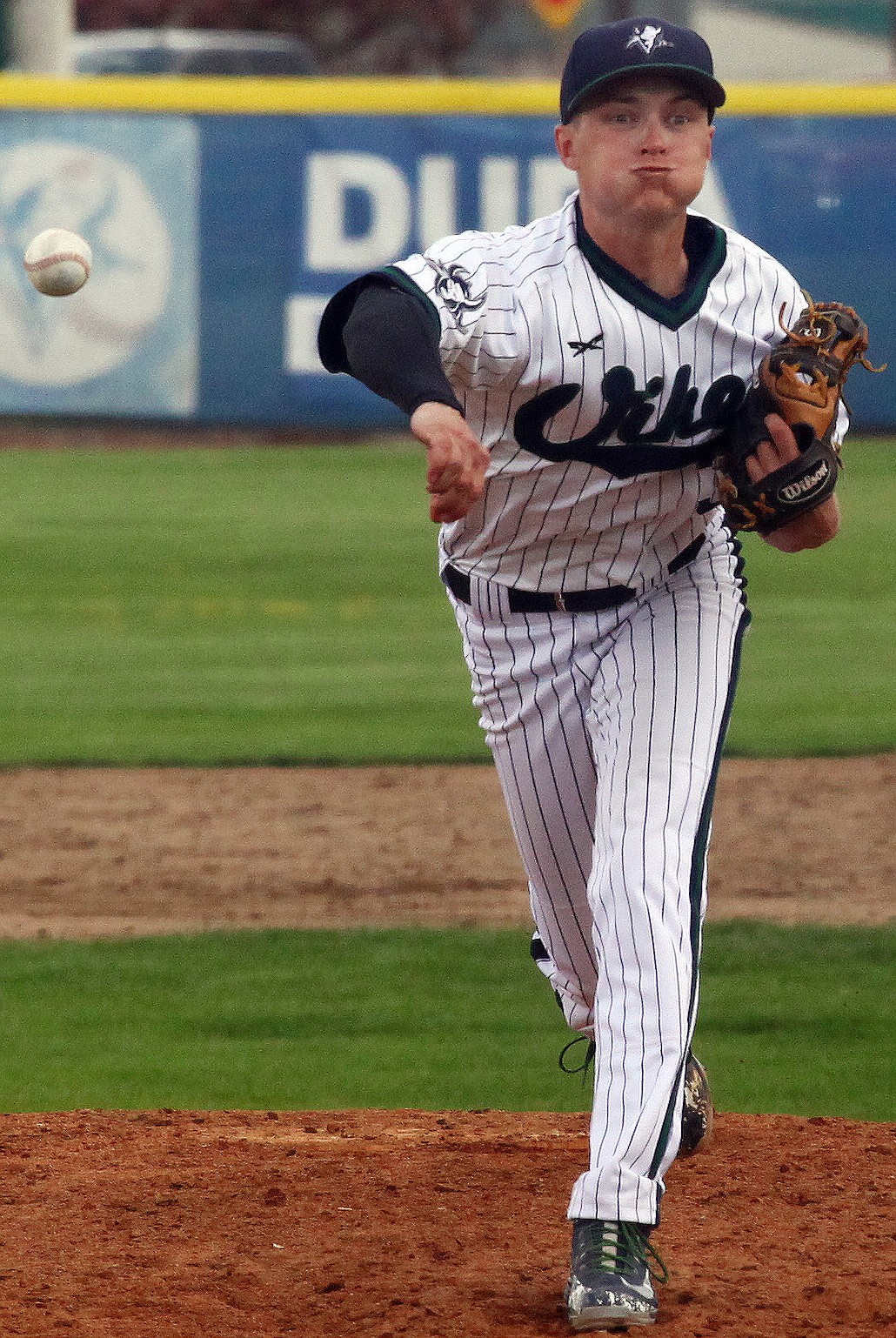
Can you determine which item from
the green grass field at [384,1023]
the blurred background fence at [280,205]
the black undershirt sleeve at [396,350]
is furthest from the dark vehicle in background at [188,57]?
the black undershirt sleeve at [396,350]

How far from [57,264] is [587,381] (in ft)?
6.06

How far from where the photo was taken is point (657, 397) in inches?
130

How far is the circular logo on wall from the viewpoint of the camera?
1641 centimetres

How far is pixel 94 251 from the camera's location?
647 inches

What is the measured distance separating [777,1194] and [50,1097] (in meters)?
1.65

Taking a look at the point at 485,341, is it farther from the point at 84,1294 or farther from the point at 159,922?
the point at 159,922

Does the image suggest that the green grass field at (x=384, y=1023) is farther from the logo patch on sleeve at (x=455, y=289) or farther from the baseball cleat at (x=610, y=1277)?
the logo patch on sleeve at (x=455, y=289)

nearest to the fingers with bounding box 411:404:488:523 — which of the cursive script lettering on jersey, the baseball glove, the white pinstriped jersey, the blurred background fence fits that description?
the white pinstriped jersey

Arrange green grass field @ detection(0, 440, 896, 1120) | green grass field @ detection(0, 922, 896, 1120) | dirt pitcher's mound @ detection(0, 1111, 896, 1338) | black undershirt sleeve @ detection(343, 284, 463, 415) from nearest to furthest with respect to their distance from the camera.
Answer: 1. black undershirt sleeve @ detection(343, 284, 463, 415)
2. dirt pitcher's mound @ detection(0, 1111, 896, 1338)
3. green grass field @ detection(0, 922, 896, 1120)
4. green grass field @ detection(0, 440, 896, 1120)

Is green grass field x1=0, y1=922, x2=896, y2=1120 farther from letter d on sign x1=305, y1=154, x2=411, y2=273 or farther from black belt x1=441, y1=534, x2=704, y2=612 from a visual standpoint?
letter d on sign x1=305, y1=154, x2=411, y2=273

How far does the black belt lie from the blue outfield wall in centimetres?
1303

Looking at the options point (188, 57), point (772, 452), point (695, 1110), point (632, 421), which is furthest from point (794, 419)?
point (188, 57)

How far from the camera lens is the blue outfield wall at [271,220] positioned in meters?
16.5

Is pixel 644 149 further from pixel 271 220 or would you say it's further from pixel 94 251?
pixel 271 220
